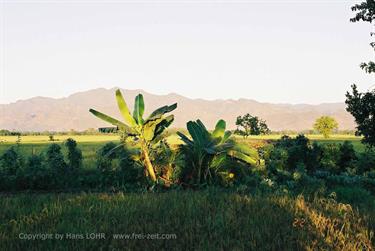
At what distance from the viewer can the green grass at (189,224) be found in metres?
4.77

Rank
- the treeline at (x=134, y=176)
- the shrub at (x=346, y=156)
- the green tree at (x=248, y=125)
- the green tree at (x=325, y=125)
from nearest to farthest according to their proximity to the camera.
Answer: the treeline at (x=134, y=176) → the shrub at (x=346, y=156) → the green tree at (x=248, y=125) → the green tree at (x=325, y=125)

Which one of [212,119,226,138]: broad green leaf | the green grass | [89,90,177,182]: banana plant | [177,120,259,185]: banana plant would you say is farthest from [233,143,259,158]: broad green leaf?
the green grass

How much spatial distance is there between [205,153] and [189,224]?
15.5 feet

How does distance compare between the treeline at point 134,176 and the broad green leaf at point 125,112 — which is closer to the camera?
the treeline at point 134,176

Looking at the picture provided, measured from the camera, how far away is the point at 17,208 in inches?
255

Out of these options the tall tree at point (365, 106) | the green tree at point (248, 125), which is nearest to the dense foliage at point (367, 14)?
the tall tree at point (365, 106)

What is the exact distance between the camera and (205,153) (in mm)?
10078

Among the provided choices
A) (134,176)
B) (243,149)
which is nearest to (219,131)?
(243,149)

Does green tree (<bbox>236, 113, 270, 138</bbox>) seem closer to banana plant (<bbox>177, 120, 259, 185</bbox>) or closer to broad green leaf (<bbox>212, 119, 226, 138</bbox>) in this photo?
broad green leaf (<bbox>212, 119, 226, 138</bbox>)

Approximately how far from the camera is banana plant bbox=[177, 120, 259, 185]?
10.0 meters

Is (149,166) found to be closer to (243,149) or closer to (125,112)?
(125,112)

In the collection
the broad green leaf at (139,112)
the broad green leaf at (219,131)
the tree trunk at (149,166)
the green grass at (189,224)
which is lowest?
the green grass at (189,224)

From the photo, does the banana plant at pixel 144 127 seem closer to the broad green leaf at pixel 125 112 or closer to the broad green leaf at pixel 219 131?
the broad green leaf at pixel 125 112

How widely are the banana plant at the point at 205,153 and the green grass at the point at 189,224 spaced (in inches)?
123
